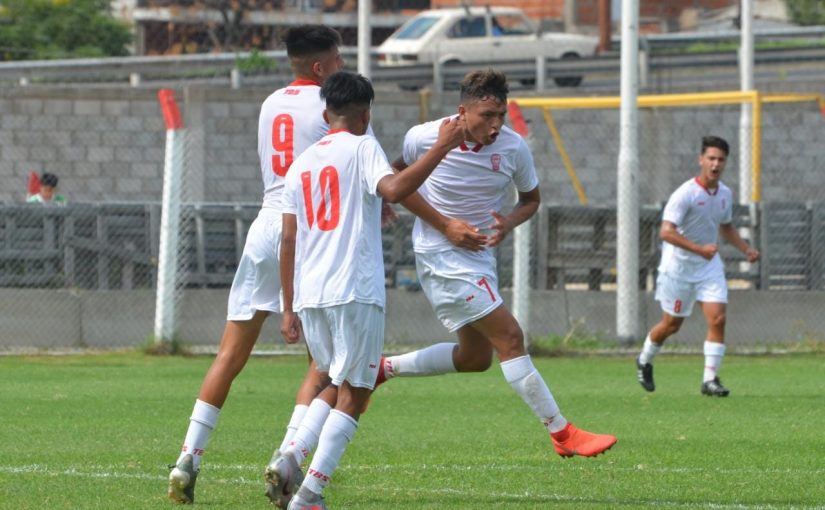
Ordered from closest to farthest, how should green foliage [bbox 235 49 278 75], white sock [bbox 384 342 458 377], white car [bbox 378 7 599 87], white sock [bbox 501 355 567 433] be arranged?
white sock [bbox 501 355 567 433] < white sock [bbox 384 342 458 377] < green foliage [bbox 235 49 278 75] < white car [bbox 378 7 599 87]

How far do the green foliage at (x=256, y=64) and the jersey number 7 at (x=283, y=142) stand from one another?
77.9 ft

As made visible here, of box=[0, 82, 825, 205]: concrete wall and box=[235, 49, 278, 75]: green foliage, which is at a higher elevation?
box=[235, 49, 278, 75]: green foliage

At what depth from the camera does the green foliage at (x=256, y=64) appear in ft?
106

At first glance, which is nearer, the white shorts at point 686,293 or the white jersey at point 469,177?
the white jersey at point 469,177

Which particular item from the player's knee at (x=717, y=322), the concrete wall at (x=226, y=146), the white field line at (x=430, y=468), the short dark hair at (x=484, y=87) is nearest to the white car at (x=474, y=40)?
the concrete wall at (x=226, y=146)

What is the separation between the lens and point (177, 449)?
10109 mm

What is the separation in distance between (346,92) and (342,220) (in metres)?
0.59

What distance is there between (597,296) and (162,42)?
1038 inches

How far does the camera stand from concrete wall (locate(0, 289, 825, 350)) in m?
18.1

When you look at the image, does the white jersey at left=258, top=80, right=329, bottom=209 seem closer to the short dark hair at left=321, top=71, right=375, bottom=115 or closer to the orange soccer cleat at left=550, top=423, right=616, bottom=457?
the short dark hair at left=321, top=71, right=375, bottom=115

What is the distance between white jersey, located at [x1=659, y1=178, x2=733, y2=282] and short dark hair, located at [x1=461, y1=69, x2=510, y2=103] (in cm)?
581

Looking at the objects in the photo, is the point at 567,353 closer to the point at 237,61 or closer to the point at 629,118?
the point at 629,118

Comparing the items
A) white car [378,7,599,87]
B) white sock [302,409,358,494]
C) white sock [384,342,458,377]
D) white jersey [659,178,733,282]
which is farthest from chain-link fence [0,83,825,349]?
white car [378,7,599,87]

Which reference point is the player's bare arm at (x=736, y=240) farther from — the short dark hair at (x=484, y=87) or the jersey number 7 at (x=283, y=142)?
the jersey number 7 at (x=283, y=142)
